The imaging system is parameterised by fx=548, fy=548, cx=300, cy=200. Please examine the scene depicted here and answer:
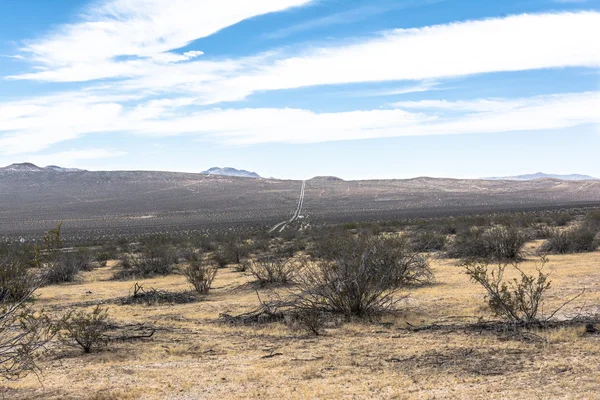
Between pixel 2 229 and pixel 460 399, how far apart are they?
7311 centimetres

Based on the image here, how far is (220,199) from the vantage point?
10925 centimetres

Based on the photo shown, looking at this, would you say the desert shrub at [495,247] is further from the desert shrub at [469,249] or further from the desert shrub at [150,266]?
the desert shrub at [150,266]

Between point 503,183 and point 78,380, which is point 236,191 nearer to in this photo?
point 503,183

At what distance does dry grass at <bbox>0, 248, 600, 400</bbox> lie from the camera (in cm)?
688

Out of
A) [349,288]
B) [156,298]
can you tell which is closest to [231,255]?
[156,298]

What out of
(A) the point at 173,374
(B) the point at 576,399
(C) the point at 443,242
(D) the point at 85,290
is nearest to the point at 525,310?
(B) the point at 576,399

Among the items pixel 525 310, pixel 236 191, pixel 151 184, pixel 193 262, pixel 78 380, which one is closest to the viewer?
pixel 78 380

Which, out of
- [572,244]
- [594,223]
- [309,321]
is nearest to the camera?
[309,321]

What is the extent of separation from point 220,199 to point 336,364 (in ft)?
336

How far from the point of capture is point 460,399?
637 cm

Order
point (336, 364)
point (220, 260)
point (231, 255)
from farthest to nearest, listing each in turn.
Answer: point (231, 255), point (220, 260), point (336, 364)

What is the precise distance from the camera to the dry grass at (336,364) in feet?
22.6

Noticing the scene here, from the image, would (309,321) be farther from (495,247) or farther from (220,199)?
(220,199)

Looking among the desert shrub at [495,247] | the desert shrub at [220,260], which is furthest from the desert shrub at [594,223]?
the desert shrub at [220,260]
